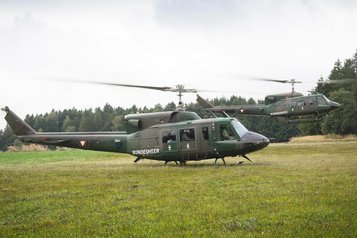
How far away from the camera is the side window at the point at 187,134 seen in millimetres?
20188

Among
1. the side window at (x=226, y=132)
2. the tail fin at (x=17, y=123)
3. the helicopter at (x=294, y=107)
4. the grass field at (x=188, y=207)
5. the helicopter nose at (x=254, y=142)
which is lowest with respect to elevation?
the grass field at (x=188, y=207)

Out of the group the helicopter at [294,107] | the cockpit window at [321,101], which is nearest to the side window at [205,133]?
the helicopter at [294,107]

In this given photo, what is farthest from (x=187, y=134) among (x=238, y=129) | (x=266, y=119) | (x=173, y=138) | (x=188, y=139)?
(x=266, y=119)

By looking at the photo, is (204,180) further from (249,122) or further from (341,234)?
(249,122)

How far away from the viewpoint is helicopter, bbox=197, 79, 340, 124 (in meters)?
38.6

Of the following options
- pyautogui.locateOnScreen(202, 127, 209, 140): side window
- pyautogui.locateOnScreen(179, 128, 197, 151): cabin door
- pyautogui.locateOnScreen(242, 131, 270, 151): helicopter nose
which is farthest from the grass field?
pyautogui.locateOnScreen(179, 128, 197, 151): cabin door

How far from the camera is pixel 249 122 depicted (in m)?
119

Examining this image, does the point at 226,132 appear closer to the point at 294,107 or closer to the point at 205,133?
the point at 205,133

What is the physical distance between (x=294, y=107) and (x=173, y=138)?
21.9 meters

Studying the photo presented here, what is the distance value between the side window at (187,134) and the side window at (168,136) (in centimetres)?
42

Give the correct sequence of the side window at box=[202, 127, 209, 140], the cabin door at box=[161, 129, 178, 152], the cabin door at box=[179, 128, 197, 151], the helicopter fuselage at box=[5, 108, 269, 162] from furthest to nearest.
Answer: the cabin door at box=[161, 129, 178, 152] → the cabin door at box=[179, 128, 197, 151] → the side window at box=[202, 127, 209, 140] → the helicopter fuselage at box=[5, 108, 269, 162]

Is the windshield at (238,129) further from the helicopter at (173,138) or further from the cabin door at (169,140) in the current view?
the cabin door at (169,140)

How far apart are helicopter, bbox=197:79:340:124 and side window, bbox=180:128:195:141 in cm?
1881

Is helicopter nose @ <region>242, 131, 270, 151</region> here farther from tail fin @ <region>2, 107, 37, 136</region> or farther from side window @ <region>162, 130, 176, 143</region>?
tail fin @ <region>2, 107, 37, 136</region>
